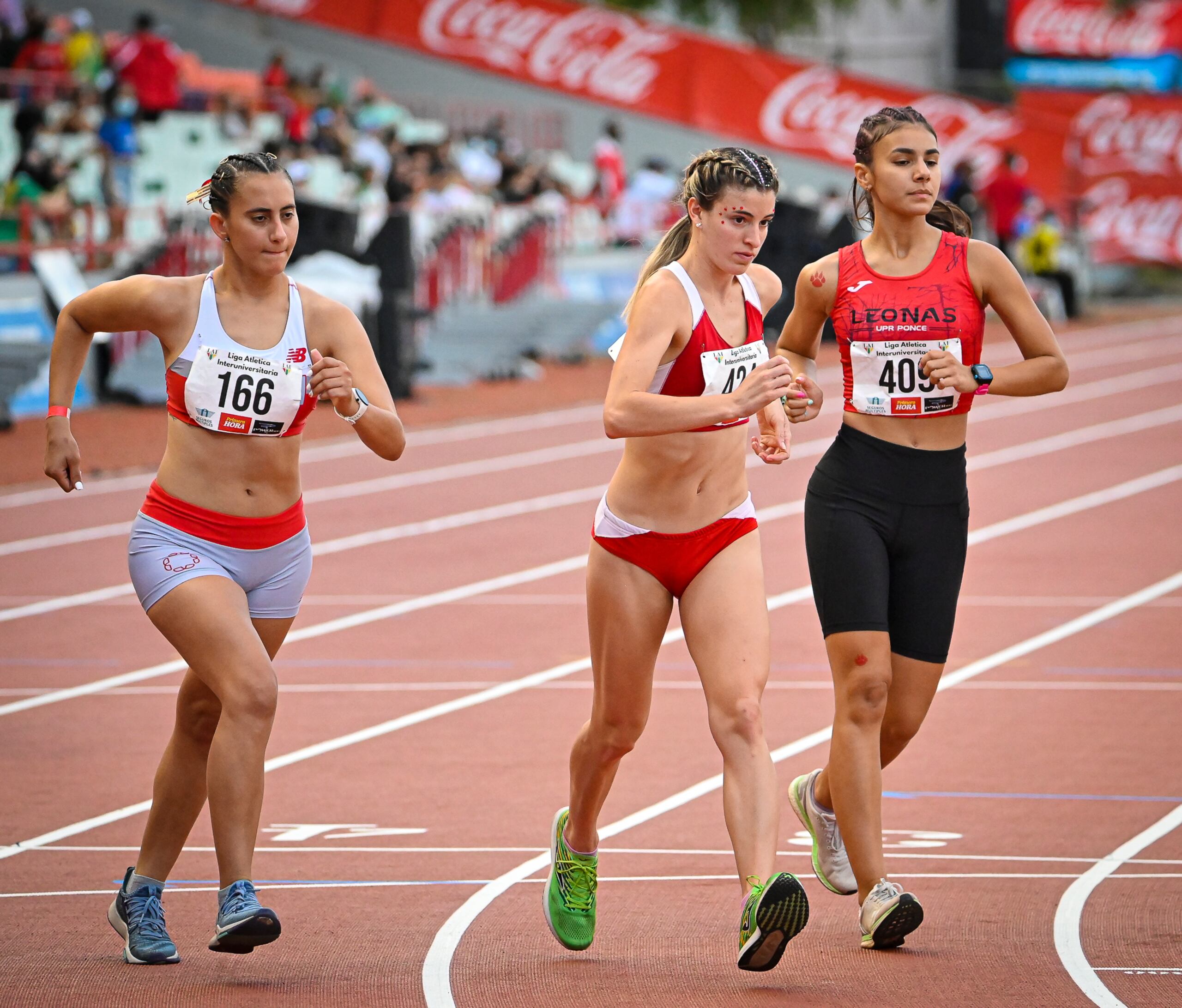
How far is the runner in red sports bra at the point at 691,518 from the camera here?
5109 millimetres

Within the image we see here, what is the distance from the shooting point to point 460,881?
614 cm

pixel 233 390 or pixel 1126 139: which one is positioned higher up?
pixel 1126 139

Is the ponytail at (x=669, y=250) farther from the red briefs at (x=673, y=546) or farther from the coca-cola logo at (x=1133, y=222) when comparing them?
the coca-cola logo at (x=1133, y=222)

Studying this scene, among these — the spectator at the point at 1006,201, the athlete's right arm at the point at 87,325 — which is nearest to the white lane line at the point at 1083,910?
the athlete's right arm at the point at 87,325

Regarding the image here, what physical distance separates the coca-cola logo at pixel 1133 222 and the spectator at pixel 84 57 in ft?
61.1

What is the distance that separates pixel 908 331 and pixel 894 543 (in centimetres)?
63

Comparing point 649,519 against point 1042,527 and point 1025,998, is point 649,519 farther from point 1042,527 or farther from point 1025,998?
point 1042,527

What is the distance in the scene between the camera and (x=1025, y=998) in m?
4.86

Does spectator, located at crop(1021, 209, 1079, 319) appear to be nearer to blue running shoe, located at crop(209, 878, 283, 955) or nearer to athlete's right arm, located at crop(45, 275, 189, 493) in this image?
athlete's right arm, located at crop(45, 275, 189, 493)

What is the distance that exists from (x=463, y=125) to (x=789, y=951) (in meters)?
31.5

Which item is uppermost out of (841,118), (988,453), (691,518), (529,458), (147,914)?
(841,118)

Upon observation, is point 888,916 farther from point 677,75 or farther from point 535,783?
point 677,75

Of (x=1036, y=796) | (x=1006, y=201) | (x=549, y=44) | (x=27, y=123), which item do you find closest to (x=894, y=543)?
(x=1036, y=796)

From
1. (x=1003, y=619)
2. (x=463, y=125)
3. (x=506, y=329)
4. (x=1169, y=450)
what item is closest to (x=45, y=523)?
(x=1003, y=619)
